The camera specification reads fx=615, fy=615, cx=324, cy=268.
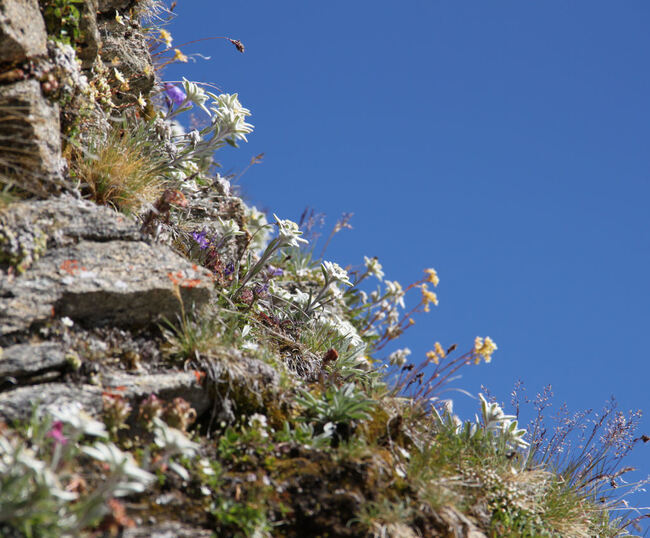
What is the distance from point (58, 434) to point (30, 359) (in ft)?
2.92

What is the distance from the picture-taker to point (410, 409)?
18.1ft

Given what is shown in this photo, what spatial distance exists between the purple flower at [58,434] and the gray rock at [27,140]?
6.79 ft

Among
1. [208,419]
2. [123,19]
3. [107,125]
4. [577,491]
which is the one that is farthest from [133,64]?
[577,491]

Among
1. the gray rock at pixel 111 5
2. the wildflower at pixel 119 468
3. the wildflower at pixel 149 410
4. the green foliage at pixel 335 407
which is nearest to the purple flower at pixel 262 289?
the green foliage at pixel 335 407

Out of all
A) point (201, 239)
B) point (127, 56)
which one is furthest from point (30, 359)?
point (127, 56)

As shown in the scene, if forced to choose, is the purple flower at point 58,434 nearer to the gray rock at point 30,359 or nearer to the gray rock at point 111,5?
the gray rock at point 30,359

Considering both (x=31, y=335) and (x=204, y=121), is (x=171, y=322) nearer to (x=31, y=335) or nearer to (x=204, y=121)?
(x=31, y=335)

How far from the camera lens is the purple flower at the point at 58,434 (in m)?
3.32

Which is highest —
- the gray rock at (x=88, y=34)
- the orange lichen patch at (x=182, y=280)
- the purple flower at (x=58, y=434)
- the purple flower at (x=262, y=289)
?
the gray rock at (x=88, y=34)

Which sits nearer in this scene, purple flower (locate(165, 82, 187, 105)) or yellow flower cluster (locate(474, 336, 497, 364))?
yellow flower cluster (locate(474, 336, 497, 364))

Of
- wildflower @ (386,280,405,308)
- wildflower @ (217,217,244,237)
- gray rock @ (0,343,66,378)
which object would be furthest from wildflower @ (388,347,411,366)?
gray rock @ (0,343,66,378)

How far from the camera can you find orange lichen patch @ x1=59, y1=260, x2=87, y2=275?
4468 millimetres

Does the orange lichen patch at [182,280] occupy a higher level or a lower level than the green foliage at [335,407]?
higher

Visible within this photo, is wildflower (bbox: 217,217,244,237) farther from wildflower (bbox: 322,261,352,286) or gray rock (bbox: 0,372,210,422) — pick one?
gray rock (bbox: 0,372,210,422)
